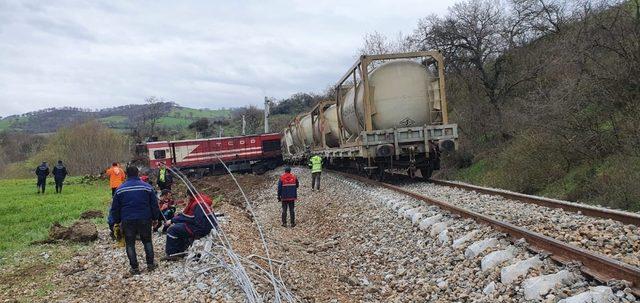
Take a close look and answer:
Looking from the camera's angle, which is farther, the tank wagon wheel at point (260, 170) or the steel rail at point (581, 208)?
the tank wagon wheel at point (260, 170)

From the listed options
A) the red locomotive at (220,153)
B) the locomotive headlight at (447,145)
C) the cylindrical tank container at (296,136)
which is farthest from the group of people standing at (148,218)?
the red locomotive at (220,153)

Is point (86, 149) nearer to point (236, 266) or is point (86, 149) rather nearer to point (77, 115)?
point (77, 115)

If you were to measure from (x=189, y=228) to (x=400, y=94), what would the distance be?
8548mm

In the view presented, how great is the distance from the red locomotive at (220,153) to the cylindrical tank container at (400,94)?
23.8 metres

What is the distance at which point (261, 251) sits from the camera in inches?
350

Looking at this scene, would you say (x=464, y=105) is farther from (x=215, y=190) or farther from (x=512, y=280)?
(x=512, y=280)

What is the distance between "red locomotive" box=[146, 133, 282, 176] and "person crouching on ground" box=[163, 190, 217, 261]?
2877 cm

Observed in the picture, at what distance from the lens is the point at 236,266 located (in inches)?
262

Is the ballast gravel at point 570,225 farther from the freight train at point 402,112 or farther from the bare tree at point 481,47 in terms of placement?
the bare tree at point 481,47

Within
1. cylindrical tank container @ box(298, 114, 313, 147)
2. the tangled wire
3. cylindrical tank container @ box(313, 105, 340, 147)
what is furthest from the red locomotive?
the tangled wire

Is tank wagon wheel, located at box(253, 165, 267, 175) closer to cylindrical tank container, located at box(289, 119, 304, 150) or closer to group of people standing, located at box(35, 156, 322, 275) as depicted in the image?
cylindrical tank container, located at box(289, 119, 304, 150)

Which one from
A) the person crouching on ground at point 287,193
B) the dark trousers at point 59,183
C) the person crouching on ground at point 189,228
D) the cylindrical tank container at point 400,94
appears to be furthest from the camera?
the dark trousers at point 59,183

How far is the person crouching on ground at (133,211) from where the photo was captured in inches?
314

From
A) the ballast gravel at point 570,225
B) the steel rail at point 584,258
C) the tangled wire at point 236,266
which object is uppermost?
the steel rail at point 584,258
